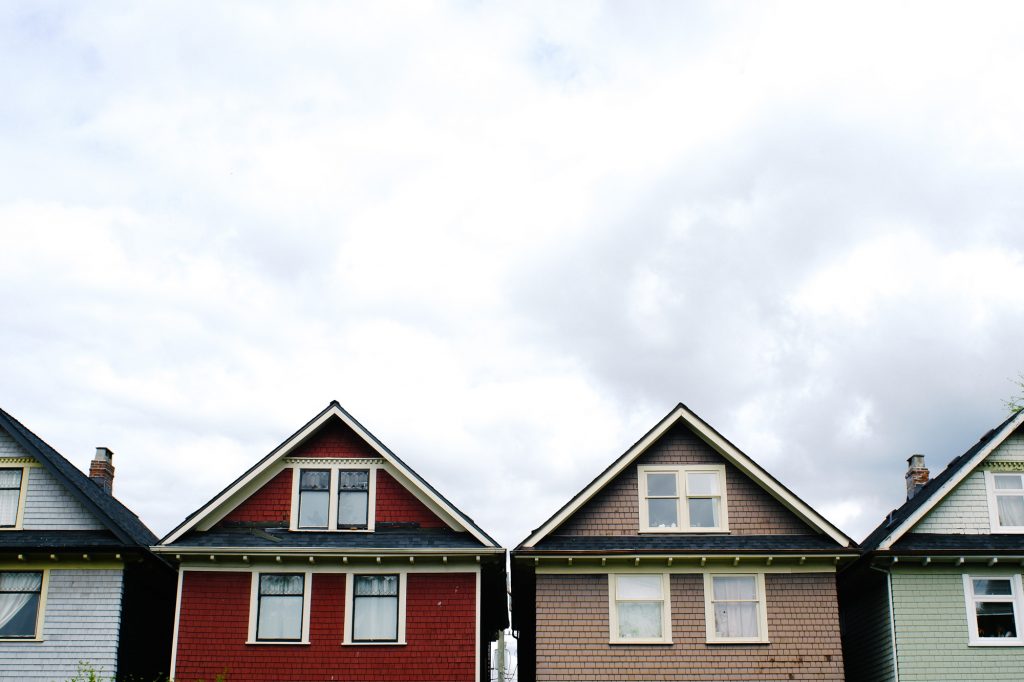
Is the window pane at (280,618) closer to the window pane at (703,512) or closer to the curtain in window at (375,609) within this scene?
the curtain in window at (375,609)

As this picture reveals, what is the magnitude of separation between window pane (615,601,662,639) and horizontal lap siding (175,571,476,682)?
358 centimetres

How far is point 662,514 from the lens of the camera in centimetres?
2702

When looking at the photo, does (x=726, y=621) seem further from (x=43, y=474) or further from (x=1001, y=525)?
(x=43, y=474)

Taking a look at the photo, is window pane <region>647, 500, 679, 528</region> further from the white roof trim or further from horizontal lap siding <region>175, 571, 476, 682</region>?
the white roof trim

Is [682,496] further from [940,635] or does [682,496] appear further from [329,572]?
[329,572]

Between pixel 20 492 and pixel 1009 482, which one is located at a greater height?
pixel 1009 482

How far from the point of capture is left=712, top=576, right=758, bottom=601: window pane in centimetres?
2623

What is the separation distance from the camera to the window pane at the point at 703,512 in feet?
88.4

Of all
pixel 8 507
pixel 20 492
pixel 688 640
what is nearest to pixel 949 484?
pixel 688 640

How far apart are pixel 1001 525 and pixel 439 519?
13.9 meters

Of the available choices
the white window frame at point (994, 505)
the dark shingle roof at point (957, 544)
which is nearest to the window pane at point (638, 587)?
the dark shingle roof at point (957, 544)

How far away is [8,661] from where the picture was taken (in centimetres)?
2545

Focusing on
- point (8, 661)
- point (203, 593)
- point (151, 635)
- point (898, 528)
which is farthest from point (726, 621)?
point (8, 661)

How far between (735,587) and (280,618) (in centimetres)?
1104
